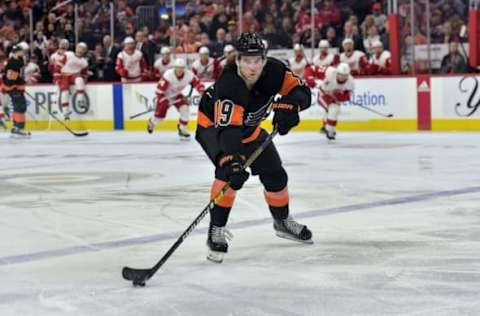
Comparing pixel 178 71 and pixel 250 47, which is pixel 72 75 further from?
pixel 250 47

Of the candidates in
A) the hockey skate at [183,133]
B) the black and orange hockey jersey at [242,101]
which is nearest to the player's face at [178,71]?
the hockey skate at [183,133]

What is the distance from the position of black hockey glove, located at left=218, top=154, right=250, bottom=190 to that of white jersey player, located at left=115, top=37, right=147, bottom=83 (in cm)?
1315

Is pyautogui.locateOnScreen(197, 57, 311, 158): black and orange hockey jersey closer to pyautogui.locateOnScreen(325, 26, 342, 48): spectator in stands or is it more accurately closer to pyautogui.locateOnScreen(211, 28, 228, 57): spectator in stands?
pyautogui.locateOnScreen(325, 26, 342, 48): spectator in stands

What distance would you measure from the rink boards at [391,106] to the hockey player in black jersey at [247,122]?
10.1 meters

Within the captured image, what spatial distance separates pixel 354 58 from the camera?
15.7m

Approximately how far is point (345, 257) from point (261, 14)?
11.7m

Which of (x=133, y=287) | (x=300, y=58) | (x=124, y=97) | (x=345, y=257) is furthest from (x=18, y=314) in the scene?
(x=124, y=97)

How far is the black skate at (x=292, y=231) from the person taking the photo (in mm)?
5152

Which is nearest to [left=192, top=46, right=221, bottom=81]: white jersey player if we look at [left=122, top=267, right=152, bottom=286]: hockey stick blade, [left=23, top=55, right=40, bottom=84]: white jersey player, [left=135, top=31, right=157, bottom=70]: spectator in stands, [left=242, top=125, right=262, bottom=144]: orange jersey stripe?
[left=135, top=31, right=157, bottom=70]: spectator in stands

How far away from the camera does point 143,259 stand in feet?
15.7

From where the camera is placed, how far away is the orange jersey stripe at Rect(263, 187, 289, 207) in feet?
17.0

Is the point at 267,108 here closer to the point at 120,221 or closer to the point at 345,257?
the point at 345,257

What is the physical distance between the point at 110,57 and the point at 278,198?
42.6ft

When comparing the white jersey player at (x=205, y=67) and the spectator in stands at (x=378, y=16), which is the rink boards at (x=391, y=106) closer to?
the white jersey player at (x=205, y=67)
